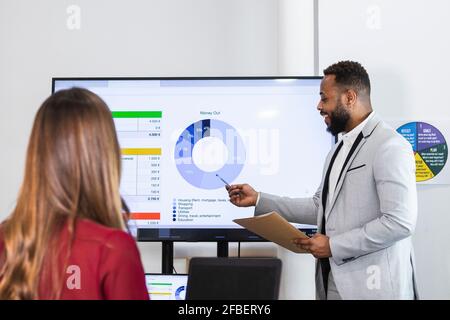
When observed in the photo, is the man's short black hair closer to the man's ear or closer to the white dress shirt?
the man's ear

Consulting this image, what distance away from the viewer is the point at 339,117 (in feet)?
9.11

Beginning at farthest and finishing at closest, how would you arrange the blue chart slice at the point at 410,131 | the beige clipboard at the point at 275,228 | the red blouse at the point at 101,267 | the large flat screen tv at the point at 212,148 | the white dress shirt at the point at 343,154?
the blue chart slice at the point at 410,131 < the large flat screen tv at the point at 212,148 < the white dress shirt at the point at 343,154 < the beige clipboard at the point at 275,228 < the red blouse at the point at 101,267

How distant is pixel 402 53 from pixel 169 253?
1.65 metres

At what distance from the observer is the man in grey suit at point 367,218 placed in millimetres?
2412

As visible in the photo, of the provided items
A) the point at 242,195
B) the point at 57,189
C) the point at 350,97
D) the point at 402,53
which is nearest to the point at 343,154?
the point at 350,97

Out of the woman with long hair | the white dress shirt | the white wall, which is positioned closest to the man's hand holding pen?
the white dress shirt

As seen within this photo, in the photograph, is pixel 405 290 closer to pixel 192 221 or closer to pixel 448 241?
pixel 448 241

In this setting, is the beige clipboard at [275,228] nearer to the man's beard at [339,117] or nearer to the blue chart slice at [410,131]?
the man's beard at [339,117]

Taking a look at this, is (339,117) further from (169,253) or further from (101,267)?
(101,267)

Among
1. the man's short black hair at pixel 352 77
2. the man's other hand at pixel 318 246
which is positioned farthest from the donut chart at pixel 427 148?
the man's other hand at pixel 318 246

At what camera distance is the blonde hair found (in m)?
1.25

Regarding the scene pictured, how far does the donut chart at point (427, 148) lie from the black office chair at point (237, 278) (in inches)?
89.8
